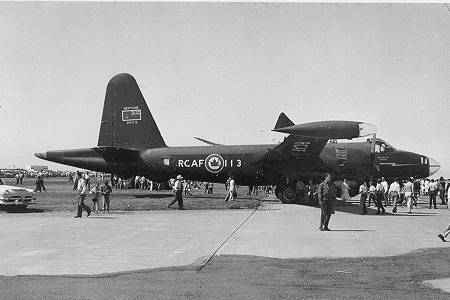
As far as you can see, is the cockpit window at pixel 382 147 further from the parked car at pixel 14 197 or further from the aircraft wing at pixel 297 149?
the parked car at pixel 14 197

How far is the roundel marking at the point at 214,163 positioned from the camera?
2816 centimetres

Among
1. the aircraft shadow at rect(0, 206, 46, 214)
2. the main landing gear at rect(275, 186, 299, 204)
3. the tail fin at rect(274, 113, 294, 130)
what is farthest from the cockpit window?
the aircraft shadow at rect(0, 206, 46, 214)

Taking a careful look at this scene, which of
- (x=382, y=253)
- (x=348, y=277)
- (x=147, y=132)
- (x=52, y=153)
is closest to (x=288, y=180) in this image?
(x=147, y=132)

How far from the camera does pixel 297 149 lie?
26.5 metres

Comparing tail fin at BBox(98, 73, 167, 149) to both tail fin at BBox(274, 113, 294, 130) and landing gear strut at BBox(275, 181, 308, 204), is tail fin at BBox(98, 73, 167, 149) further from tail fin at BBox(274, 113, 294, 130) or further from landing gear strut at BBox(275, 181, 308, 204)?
tail fin at BBox(274, 113, 294, 130)

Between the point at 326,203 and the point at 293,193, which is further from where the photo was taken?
the point at 293,193

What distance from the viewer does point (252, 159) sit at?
2806cm

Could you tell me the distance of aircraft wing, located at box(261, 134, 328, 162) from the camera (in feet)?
85.4

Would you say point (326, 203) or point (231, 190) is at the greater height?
point (326, 203)

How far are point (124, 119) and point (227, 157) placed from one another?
654 cm

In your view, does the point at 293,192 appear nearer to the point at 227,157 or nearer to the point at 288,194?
the point at 288,194

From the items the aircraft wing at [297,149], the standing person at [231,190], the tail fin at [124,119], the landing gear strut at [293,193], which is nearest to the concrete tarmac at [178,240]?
the aircraft wing at [297,149]

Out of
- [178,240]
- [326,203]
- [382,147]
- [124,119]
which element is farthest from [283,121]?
[178,240]

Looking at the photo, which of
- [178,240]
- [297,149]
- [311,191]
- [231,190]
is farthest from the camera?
[231,190]
